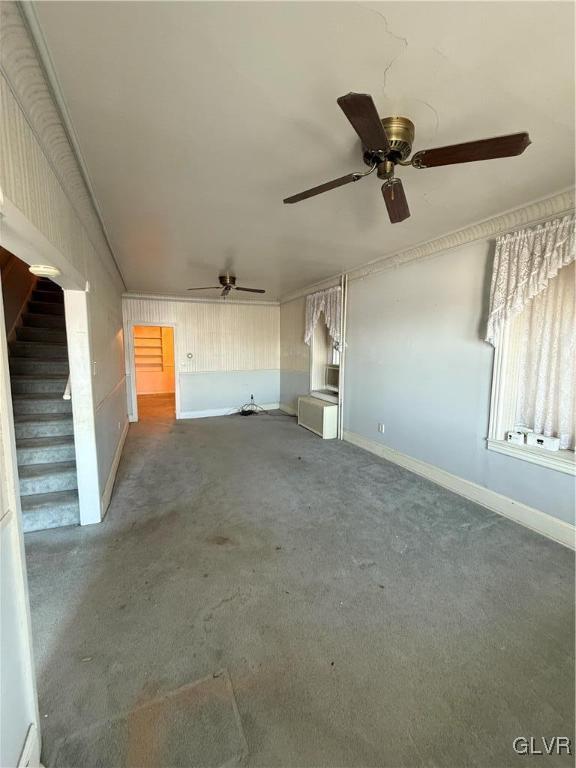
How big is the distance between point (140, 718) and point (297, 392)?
17.5 feet

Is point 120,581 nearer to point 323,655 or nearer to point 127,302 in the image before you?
point 323,655

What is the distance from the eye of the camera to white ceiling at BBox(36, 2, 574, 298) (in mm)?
1081

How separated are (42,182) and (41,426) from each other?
2280 millimetres

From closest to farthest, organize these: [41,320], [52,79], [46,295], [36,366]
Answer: [52,79] → [36,366] → [41,320] → [46,295]

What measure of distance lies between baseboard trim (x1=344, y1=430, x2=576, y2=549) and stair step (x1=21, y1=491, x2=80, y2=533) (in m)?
3.31

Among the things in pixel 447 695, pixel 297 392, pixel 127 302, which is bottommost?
pixel 447 695

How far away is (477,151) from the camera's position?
138 centimetres

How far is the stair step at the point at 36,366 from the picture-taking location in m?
3.41

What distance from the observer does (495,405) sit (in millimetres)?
2775

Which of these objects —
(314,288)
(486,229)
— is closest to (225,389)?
(314,288)

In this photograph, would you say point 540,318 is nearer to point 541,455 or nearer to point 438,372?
point 438,372

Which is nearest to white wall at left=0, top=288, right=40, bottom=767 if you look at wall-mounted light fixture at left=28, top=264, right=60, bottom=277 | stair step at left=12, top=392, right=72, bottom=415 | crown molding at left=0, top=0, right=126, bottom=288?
crown molding at left=0, top=0, right=126, bottom=288

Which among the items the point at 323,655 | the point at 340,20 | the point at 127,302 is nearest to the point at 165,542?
the point at 323,655

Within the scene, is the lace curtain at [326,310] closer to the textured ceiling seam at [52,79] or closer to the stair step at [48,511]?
the textured ceiling seam at [52,79]
